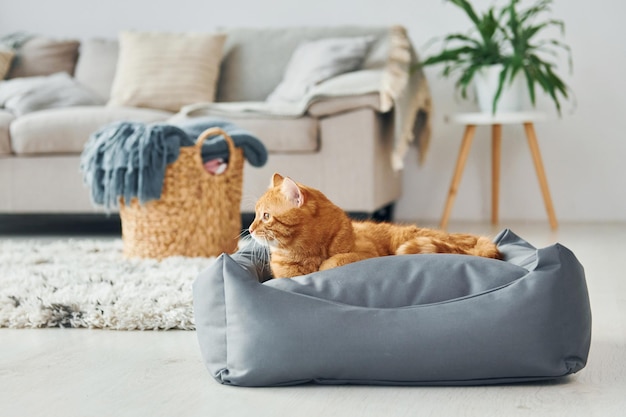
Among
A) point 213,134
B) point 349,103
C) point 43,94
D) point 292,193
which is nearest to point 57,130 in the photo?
point 43,94

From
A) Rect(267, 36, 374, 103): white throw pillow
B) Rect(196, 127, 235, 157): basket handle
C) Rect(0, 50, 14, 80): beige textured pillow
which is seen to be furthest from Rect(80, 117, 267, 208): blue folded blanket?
Rect(0, 50, 14, 80): beige textured pillow

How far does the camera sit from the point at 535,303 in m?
1.41

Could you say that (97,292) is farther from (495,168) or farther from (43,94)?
(495,168)

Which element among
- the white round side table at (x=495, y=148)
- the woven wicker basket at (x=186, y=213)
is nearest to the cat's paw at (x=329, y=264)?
Result: the woven wicker basket at (x=186, y=213)

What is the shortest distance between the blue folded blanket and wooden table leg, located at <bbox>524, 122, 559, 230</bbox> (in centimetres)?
171

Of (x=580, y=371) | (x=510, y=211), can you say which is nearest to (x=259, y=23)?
(x=510, y=211)

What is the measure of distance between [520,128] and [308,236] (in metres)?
2.93

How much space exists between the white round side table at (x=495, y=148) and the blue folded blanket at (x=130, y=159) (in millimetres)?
1477

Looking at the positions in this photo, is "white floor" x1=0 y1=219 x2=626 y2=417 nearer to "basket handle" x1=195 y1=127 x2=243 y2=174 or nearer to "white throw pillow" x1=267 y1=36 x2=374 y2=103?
"basket handle" x1=195 y1=127 x2=243 y2=174

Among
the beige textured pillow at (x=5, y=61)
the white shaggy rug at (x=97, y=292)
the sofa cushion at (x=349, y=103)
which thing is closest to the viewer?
the white shaggy rug at (x=97, y=292)

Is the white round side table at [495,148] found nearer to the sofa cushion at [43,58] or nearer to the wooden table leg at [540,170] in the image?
the wooden table leg at [540,170]

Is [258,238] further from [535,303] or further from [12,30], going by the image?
[12,30]

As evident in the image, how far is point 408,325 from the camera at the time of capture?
1398mm

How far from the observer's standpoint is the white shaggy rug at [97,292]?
194cm
